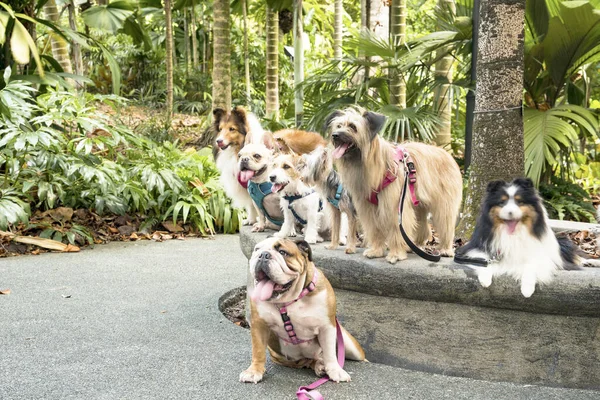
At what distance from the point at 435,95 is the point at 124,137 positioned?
4431mm

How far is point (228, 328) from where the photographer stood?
192 inches

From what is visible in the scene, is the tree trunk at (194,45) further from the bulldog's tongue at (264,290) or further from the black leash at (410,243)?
the bulldog's tongue at (264,290)

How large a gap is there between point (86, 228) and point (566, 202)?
591cm

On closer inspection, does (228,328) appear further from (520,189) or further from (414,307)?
(520,189)

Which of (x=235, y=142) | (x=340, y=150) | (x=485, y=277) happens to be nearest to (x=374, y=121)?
(x=340, y=150)

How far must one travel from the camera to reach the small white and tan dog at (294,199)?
4598 millimetres

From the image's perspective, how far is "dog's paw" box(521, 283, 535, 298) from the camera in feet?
11.8

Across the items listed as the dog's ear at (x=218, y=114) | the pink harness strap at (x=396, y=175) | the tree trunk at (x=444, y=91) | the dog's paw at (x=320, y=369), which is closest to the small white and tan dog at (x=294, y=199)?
the pink harness strap at (x=396, y=175)

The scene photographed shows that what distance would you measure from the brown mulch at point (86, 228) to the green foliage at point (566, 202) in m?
4.57

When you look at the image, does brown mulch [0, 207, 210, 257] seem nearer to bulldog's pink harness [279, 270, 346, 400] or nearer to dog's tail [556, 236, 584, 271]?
bulldog's pink harness [279, 270, 346, 400]

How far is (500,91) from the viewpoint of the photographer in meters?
4.64

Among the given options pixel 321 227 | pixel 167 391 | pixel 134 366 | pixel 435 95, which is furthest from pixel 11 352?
pixel 435 95

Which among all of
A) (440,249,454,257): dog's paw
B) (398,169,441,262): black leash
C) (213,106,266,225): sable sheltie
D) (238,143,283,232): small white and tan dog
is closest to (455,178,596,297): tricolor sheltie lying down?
(398,169,441,262): black leash

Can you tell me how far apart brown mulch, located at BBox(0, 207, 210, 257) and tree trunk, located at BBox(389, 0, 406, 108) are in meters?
3.28
